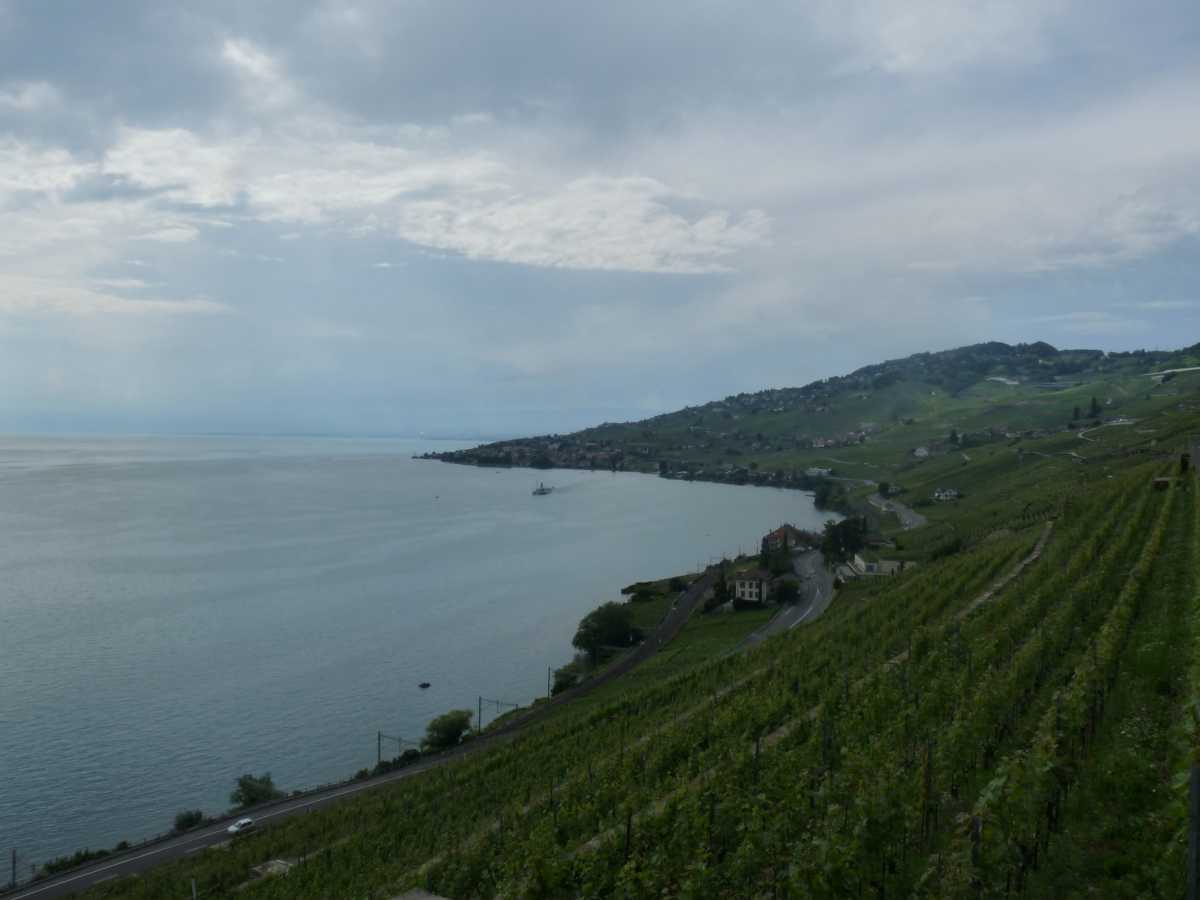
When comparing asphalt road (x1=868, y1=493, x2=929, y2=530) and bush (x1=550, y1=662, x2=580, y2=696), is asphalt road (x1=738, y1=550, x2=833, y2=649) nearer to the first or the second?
bush (x1=550, y1=662, x2=580, y2=696)

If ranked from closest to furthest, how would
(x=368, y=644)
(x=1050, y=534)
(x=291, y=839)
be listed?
(x=291, y=839) < (x=1050, y=534) < (x=368, y=644)

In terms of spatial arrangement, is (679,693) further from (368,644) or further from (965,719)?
(368,644)

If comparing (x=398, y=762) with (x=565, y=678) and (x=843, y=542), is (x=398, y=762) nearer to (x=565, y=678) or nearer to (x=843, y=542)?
(x=565, y=678)

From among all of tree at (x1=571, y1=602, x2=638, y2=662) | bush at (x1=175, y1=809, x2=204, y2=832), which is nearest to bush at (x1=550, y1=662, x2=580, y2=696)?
tree at (x1=571, y1=602, x2=638, y2=662)

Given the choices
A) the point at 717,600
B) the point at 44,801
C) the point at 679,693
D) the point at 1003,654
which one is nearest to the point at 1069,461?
the point at 717,600

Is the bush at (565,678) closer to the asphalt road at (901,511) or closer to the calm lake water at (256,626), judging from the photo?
the calm lake water at (256,626)

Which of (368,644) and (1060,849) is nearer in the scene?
(1060,849)

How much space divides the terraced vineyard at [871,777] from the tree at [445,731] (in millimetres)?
4467

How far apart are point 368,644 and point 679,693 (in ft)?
76.5

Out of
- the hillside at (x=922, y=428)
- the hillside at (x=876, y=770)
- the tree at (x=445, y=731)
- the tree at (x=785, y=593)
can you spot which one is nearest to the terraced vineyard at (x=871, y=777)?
the hillside at (x=876, y=770)

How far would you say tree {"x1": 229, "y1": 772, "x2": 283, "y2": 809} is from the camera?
81.7 ft

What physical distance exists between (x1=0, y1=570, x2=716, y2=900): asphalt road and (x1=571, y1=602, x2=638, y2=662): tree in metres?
4.81

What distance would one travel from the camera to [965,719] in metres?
9.50

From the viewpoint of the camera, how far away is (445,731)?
29281 millimetres
